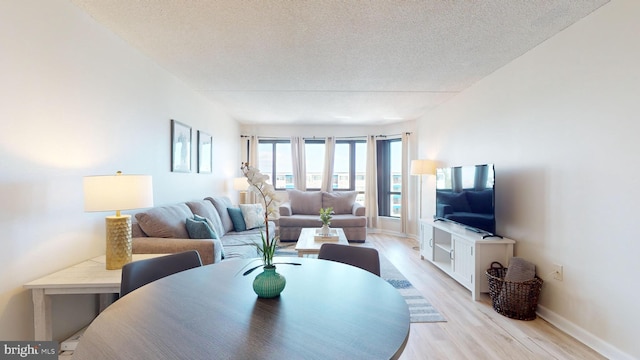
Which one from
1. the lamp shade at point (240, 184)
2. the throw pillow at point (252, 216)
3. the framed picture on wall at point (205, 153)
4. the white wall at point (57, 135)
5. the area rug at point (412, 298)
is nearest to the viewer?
the white wall at point (57, 135)

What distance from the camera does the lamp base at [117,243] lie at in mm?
1915

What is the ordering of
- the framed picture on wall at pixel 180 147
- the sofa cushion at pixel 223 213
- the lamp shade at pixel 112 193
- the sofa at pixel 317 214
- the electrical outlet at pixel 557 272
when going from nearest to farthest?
1. the lamp shade at pixel 112 193
2. the electrical outlet at pixel 557 272
3. the framed picture on wall at pixel 180 147
4. the sofa cushion at pixel 223 213
5. the sofa at pixel 317 214

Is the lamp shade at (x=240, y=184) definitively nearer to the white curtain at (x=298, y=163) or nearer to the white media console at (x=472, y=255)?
the white curtain at (x=298, y=163)

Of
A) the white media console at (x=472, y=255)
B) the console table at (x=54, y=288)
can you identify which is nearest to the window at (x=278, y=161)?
the white media console at (x=472, y=255)

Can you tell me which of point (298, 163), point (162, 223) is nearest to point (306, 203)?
point (298, 163)

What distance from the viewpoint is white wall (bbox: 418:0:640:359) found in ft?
6.15

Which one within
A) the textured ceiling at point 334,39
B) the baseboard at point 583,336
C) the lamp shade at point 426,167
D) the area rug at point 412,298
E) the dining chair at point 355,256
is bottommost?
the area rug at point 412,298

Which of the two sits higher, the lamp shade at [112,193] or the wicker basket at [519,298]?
the lamp shade at [112,193]

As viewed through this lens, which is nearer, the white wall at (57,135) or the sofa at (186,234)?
the white wall at (57,135)

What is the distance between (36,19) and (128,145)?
1.08 meters

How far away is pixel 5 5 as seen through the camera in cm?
158

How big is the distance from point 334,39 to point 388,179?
435 cm

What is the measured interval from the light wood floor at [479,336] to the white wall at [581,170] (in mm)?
188

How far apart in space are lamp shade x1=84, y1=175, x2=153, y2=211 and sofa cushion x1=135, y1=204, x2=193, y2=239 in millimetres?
705
